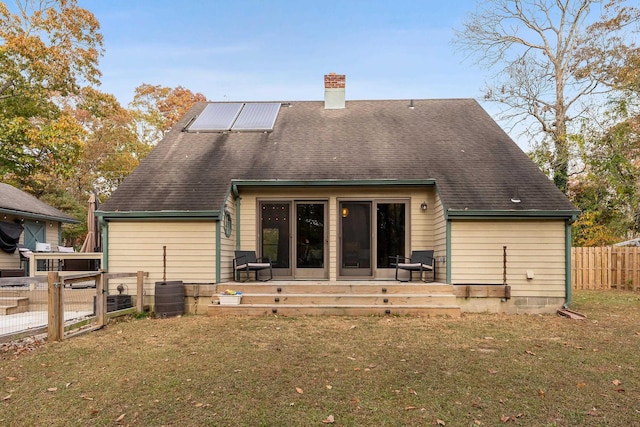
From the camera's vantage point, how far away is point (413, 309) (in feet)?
24.8

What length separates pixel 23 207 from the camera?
1322cm

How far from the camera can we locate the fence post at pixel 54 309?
18.7ft

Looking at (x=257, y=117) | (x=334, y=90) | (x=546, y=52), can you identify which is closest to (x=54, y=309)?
(x=257, y=117)

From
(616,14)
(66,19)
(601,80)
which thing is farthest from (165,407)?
(616,14)

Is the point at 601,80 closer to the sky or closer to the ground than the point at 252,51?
closer to the ground

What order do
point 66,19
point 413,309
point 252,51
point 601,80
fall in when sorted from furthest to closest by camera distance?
point 252,51 → point 601,80 → point 66,19 → point 413,309

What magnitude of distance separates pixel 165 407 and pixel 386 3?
1689 cm

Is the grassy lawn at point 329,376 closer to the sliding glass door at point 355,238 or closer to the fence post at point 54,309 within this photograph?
the fence post at point 54,309

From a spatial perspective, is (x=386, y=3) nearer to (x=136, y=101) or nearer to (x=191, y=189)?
(x=191, y=189)

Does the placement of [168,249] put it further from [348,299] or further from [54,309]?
[348,299]

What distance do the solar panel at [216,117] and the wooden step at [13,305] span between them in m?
5.65

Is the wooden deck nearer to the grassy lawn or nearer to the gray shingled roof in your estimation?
the grassy lawn

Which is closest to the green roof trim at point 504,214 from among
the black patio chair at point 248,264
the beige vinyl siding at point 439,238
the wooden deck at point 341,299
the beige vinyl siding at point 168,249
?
the beige vinyl siding at point 439,238

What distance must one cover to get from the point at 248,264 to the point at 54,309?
3.77 m
